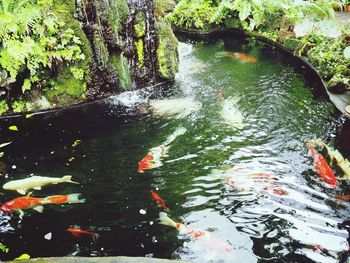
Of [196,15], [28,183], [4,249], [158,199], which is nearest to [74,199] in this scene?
[28,183]

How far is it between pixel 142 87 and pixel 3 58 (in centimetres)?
365

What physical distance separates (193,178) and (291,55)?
795cm

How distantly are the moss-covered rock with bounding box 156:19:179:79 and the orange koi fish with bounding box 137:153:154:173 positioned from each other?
4211mm

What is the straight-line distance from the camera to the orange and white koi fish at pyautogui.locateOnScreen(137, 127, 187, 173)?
5680 millimetres

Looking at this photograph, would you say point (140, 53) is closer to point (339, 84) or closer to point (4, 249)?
point (339, 84)

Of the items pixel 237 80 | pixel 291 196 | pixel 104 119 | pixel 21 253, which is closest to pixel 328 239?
pixel 291 196

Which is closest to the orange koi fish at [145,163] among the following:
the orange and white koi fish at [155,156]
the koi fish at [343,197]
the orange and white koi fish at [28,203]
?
the orange and white koi fish at [155,156]

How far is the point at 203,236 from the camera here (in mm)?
4148

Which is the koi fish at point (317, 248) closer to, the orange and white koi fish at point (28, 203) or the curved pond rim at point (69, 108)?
the orange and white koi fish at point (28, 203)

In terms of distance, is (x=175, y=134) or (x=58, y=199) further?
(x=175, y=134)

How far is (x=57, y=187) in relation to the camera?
5.20 m

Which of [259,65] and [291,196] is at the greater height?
[259,65]

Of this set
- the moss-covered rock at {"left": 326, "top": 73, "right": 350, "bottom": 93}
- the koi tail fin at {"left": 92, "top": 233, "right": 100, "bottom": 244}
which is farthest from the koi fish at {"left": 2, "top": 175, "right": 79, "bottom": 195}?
the moss-covered rock at {"left": 326, "top": 73, "right": 350, "bottom": 93}

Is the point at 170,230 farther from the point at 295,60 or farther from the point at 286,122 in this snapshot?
the point at 295,60
